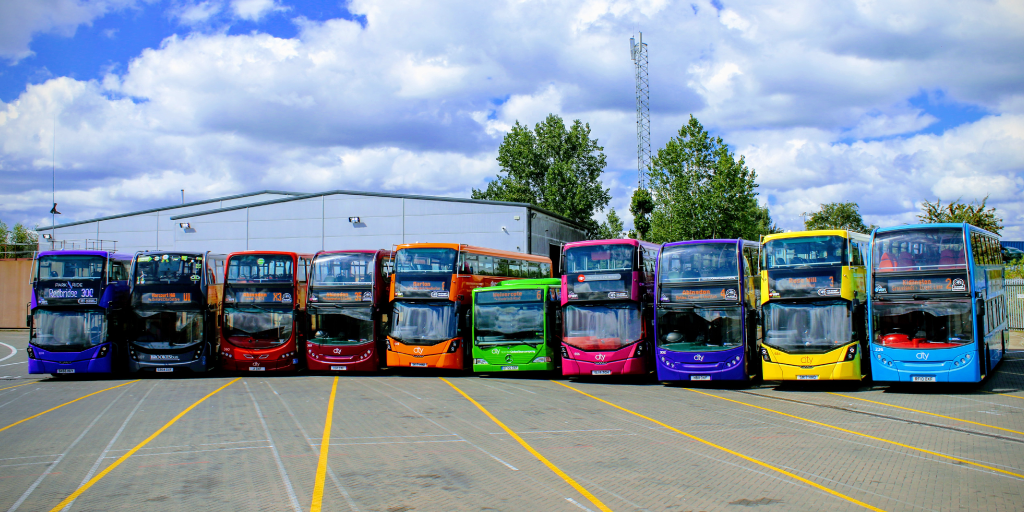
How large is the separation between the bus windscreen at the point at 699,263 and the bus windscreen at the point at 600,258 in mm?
1226

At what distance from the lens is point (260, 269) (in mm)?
23969

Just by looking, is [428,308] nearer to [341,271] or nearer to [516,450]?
[341,271]

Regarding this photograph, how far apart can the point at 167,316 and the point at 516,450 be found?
16742 millimetres

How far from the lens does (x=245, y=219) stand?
4497 cm

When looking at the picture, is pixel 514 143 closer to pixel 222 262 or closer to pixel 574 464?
pixel 222 262

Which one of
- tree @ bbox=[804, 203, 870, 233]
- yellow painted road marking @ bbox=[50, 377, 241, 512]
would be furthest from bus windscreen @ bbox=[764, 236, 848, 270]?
tree @ bbox=[804, 203, 870, 233]

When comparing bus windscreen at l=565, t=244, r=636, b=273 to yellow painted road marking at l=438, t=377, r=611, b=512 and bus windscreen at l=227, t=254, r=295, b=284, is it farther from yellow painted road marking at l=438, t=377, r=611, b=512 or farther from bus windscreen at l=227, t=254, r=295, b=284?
bus windscreen at l=227, t=254, r=295, b=284

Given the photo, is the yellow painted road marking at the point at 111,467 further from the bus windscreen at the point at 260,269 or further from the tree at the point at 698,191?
the tree at the point at 698,191

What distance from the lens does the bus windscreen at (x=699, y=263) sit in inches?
771

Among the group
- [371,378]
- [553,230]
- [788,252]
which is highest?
[553,230]

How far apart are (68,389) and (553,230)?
3232 centimetres

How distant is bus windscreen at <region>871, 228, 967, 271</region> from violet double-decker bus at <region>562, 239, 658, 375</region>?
614 cm

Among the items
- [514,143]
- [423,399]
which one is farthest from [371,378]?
[514,143]

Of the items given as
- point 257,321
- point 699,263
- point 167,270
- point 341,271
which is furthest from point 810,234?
point 167,270
